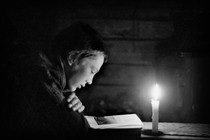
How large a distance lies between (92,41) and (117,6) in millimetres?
1595

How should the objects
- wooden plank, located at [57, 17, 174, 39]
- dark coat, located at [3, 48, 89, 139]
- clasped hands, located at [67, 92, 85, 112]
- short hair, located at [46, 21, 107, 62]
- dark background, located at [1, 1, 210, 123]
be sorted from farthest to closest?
wooden plank, located at [57, 17, 174, 39]
dark background, located at [1, 1, 210, 123]
short hair, located at [46, 21, 107, 62]
clasped hands, located at [67, 92, 85, 112]
dark coat, located at [3, 48, 89, 139]

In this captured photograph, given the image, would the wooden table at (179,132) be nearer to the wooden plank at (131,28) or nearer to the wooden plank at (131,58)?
the wooden plank at (131,58)

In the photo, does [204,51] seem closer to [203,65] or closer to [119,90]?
[203,65]

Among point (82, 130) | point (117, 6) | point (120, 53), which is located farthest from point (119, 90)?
point (82, 130)

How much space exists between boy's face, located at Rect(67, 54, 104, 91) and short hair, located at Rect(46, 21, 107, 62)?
0.07 meters

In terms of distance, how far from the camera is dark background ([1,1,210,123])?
370 cm

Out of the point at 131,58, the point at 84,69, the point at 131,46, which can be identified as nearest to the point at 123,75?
the point at 131,58

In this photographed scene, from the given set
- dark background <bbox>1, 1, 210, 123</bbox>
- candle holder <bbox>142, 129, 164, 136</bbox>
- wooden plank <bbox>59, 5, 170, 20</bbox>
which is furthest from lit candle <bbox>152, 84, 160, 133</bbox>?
wooden plank <bbox>59, 5, 170, 20</bbox>

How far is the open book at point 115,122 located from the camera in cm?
218

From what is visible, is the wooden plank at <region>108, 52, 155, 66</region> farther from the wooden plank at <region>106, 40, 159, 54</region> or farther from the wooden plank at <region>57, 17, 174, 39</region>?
the wooden plank at <region>57, 17, 174, 39</region>

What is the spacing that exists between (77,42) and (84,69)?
0.27 meters

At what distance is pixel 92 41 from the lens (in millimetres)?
2379

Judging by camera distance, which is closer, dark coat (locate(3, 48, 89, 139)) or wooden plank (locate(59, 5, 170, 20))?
dark coat (locate(3, 48, 89, 139))

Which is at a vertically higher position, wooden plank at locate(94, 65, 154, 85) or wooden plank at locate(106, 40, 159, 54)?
wooden plank at locate(106, 40, 159, 54)
